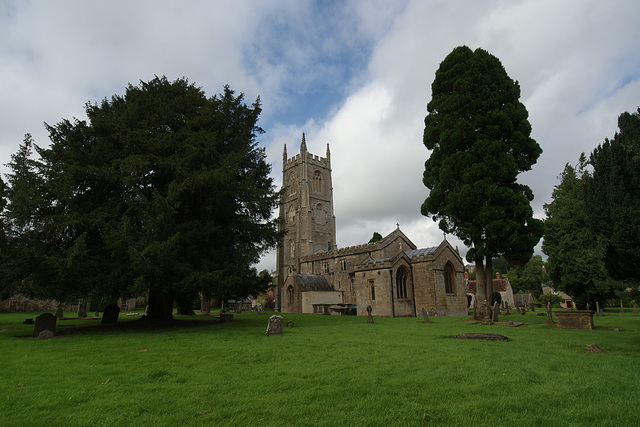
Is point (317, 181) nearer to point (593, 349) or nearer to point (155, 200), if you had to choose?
point (155, 200)

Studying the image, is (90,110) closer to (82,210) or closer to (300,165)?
(82,210)

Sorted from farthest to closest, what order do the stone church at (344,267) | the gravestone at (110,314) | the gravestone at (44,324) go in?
the stone church at (344,267) < the gravestone at (110,314) < the gravestone at (44,324)

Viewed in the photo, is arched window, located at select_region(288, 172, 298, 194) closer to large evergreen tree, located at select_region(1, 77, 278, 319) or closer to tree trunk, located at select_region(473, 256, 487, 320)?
large evergreen tree, located at select_region(1, 77, 278, 319)

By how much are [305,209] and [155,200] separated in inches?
1681

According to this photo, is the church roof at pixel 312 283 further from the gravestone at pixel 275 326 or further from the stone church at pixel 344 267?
the gravestone at pixel 275 326

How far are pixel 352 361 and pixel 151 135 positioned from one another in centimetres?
1473

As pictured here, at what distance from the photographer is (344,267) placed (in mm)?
41406

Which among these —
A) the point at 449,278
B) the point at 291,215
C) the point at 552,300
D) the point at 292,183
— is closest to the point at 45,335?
the point at 449,278

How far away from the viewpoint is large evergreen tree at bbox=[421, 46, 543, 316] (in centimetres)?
1791

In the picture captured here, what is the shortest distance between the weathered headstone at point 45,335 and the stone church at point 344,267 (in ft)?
38.9

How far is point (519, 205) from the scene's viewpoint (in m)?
17.8


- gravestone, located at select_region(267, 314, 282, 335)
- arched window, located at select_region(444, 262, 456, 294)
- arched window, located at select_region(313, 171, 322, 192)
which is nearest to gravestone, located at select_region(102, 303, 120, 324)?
gravestone, located at select_region(267, 314, 282, 335)

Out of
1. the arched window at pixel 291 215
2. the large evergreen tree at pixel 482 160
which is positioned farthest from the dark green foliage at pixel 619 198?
the arched window at pixel 291 215

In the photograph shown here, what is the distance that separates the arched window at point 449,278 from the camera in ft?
89.9
